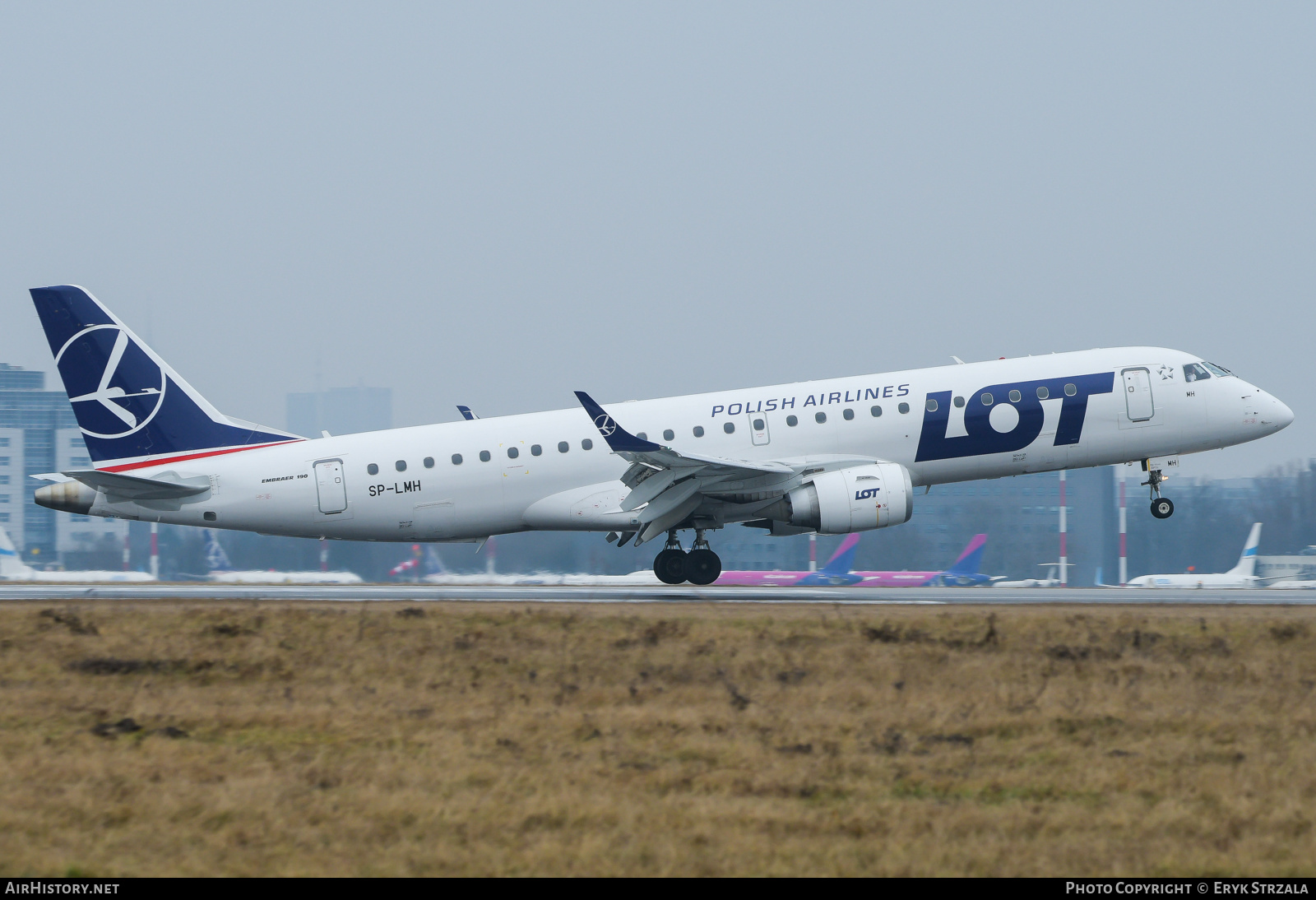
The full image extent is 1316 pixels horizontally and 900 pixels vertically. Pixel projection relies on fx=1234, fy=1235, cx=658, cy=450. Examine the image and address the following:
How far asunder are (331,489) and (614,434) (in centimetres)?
735

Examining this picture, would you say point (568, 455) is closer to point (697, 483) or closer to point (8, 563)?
point (697, 483)

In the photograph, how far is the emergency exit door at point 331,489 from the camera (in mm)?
28328

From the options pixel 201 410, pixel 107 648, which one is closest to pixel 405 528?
pixel 201 410

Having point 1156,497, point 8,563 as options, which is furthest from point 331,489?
point 8,563

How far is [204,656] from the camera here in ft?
59.5

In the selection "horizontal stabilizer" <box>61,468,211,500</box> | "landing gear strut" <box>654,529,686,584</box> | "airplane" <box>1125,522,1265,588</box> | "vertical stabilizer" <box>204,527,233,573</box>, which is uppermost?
"horizontal stabilizer" <box>61,468,211,500</box>

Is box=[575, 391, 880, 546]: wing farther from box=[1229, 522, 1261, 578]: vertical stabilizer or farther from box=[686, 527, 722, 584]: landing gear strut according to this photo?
box=[1229, 522, 1261, 578]: vertical stabilizer

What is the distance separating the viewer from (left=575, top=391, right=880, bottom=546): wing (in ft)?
86.7

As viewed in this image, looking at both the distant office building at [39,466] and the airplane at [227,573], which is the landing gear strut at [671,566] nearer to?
the airplane at [227,573]

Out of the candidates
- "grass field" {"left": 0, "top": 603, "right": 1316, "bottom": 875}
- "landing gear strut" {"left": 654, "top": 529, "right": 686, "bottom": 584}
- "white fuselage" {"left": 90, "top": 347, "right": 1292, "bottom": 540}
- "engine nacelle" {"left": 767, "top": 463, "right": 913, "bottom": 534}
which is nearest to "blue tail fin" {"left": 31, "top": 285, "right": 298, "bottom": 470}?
"white fuselage" {"left": 90, "top": 347, "right": 1292, "bottom": 540}

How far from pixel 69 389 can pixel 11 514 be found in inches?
3482

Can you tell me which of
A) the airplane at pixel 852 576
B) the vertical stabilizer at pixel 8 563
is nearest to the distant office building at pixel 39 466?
the vertical stabilizer at pixel 8 563

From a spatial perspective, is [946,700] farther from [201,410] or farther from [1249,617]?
[201,410]

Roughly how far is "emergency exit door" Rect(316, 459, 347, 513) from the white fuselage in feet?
0.14
